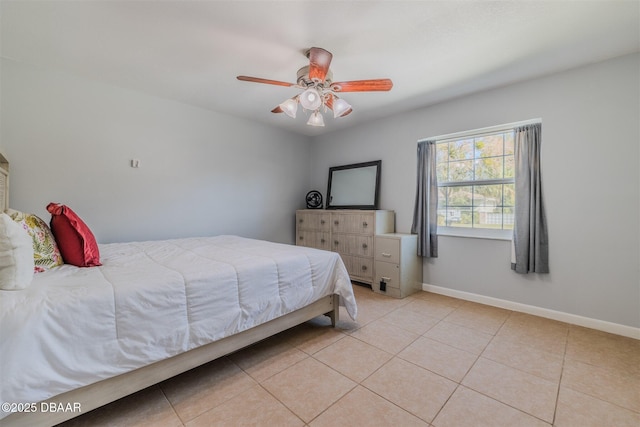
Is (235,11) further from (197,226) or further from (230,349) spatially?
(197,226)

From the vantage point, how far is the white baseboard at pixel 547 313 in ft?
7.39

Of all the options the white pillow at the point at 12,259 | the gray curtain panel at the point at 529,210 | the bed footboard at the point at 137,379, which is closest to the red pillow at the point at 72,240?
the white pillow at the point at 12,259

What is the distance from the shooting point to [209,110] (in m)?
3.59

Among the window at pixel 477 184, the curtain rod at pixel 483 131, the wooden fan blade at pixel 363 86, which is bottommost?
the window at pixel 477 184

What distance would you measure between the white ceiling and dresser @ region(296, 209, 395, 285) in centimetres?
166

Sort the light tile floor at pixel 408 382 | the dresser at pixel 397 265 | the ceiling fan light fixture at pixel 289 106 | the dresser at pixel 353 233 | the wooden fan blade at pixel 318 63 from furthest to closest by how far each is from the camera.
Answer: the dresser at pixel 353 233 < the dresser at pixel 397 265 < the ceiling fan light fixture at pixel 289 106 < the wooden fan blade at pixel 318 63 < the light tile floor at pixel 408 382

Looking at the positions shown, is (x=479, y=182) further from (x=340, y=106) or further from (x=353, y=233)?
(x=340, y=106)

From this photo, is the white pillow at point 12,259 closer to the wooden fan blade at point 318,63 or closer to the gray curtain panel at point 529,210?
the wooden fan blade at point 318,63

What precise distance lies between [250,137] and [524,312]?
409 cm

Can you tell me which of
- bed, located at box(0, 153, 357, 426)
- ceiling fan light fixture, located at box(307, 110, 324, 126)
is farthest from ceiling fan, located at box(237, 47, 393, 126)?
bed, located at box(0, 153, 357, 426)

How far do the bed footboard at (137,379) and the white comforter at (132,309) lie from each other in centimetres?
8

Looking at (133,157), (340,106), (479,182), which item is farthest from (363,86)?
(133,157)

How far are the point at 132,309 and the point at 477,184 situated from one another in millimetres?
3456

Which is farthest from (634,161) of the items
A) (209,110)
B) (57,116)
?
(57,116)
